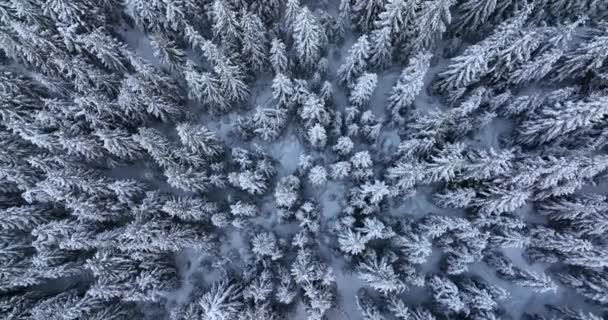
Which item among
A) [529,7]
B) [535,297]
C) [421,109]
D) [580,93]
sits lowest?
[535,297]

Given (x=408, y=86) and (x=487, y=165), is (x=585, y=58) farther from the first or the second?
(x=408, y=86)

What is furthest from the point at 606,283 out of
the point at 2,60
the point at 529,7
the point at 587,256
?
the point at 2,60

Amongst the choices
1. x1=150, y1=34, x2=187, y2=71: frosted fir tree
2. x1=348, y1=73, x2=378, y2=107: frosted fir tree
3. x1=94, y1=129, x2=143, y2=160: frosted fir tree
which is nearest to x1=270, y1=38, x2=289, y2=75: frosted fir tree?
x1=348, y1=73, x2=378, y2=107: frosted fir tree

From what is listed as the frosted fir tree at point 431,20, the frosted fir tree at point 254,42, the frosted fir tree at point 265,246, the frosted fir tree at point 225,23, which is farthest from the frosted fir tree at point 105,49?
the frosted fir tree at point 431,20

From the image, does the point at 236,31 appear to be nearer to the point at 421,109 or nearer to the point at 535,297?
the point at 421,109

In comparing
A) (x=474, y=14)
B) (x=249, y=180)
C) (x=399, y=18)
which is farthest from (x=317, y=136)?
(x=474, y=14)

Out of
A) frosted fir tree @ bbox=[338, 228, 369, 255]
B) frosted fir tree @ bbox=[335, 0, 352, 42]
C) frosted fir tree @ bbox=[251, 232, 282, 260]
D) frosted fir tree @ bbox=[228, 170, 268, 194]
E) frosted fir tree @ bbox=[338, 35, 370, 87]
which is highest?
frosted fir tree @ bbox=[335, 0, 352, 42]

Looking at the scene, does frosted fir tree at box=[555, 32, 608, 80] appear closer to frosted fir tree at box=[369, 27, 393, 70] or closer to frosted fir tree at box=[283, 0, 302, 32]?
frosted fir tree at box=[369, 27, 393, 70]
